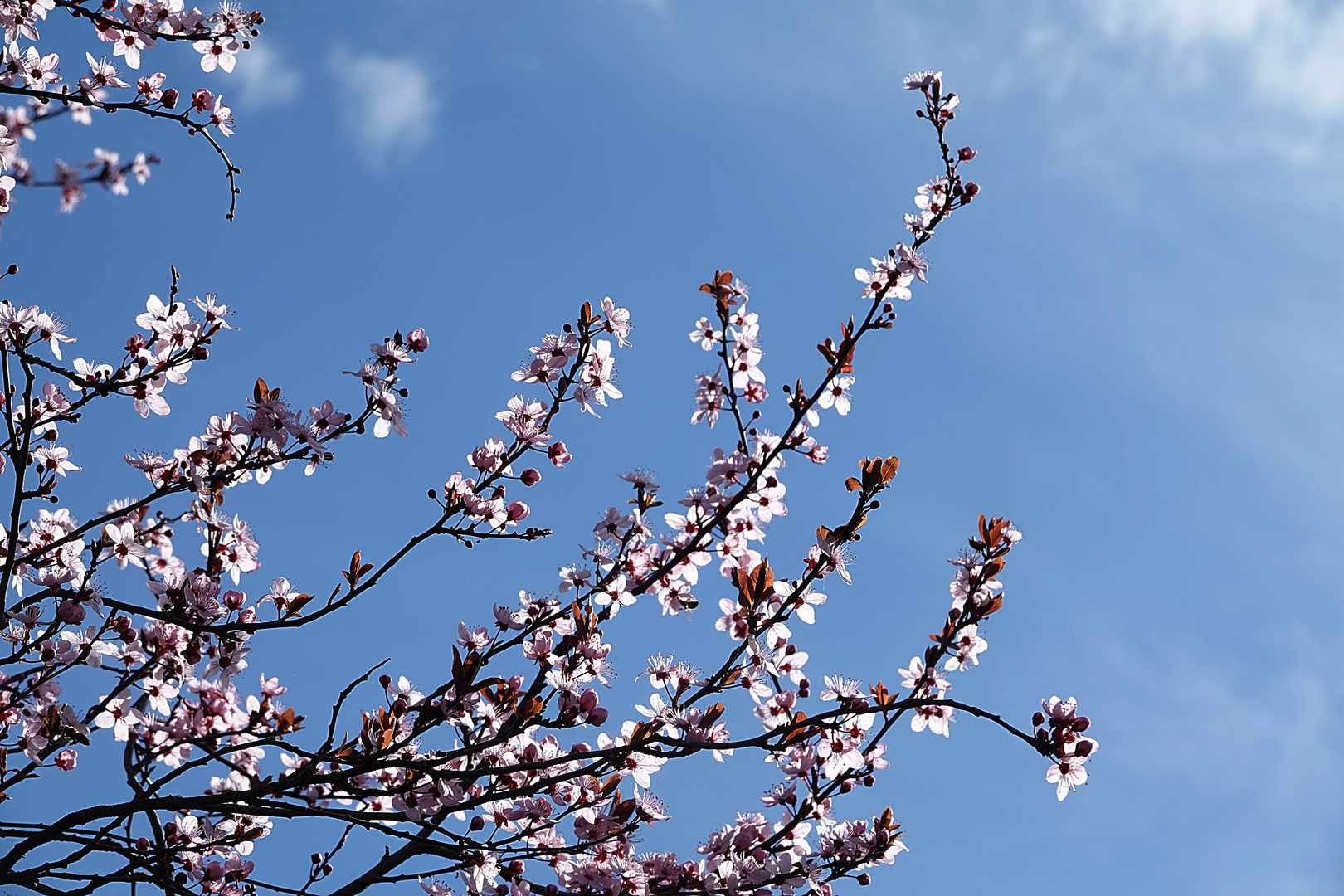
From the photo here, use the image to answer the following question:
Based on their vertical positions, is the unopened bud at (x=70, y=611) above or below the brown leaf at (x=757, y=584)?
above

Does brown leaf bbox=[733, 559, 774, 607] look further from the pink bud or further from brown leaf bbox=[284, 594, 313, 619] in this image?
brown leaf bbox=[284, 594, 313, 619]

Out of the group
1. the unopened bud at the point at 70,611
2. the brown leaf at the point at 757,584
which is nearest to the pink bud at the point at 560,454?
the brown leaf at the point at 757,584

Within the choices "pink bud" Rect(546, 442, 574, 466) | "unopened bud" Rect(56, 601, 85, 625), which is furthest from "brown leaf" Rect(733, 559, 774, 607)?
"unopened bud" Rect(56, 601, 85, 625)

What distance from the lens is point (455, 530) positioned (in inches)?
169

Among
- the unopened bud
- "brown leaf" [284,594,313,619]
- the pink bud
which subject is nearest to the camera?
the unopened bud

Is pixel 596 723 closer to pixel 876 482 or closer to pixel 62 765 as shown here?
pixel 876 482

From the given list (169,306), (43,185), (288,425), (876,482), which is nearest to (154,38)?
(169,306)

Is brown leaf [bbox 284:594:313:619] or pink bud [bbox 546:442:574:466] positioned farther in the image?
pink bud [bbox 546:442:574:466]

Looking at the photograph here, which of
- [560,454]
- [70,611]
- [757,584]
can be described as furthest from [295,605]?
[757,584]

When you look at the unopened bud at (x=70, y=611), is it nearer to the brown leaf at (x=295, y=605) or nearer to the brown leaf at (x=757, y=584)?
the brown leaf at (x=295, y=605)

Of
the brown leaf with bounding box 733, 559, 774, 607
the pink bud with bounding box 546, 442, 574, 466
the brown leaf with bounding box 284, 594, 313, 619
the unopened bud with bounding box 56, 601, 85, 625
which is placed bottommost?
the brown leaf with bounding box 733, 559, 774, 607

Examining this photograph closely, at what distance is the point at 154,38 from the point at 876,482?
4.14 metres

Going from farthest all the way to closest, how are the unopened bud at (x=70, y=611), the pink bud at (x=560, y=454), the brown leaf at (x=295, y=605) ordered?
the pink bud at (x=560, y=454) < the brown leaf at (x=295, y=605) < the unopened bud at (x=70, y=611)

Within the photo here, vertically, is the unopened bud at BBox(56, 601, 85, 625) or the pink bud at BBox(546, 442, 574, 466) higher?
the pink bud at BBox(546, 442, 574, 466)
